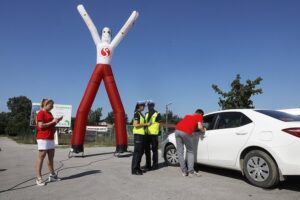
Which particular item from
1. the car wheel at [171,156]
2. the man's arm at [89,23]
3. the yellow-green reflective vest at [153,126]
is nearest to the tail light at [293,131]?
the yellow-green reflective vest at [153,126]

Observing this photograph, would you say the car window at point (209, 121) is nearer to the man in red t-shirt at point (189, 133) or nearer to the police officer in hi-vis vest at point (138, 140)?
the man in red t-shirt at point (189, 133)

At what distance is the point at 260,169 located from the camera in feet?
19.4

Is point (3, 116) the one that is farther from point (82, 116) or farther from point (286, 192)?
point (286, 192)

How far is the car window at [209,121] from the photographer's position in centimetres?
732

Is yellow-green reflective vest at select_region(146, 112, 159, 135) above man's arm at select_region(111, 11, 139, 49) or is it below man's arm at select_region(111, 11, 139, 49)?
below

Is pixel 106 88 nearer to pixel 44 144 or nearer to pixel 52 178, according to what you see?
pixel 52 178

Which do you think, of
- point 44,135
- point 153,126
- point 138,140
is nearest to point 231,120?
point 153,126

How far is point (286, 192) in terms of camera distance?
5559 millimetres

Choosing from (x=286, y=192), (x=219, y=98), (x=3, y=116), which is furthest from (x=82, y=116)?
(x=3, y=116)

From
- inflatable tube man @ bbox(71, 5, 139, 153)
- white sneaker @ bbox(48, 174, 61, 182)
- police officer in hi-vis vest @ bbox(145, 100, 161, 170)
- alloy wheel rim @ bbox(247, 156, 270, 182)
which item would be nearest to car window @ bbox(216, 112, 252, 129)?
alloy wheel rim @ bbox(247, 156, 270, 182)

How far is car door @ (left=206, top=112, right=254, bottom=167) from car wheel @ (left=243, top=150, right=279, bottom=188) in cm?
33

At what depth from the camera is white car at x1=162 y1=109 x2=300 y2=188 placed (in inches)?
215

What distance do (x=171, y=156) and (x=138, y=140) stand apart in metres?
1.50

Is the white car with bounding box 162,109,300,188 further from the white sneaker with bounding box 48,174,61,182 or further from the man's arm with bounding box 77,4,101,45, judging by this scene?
the man's arm with bounding box 77,4,101,45
